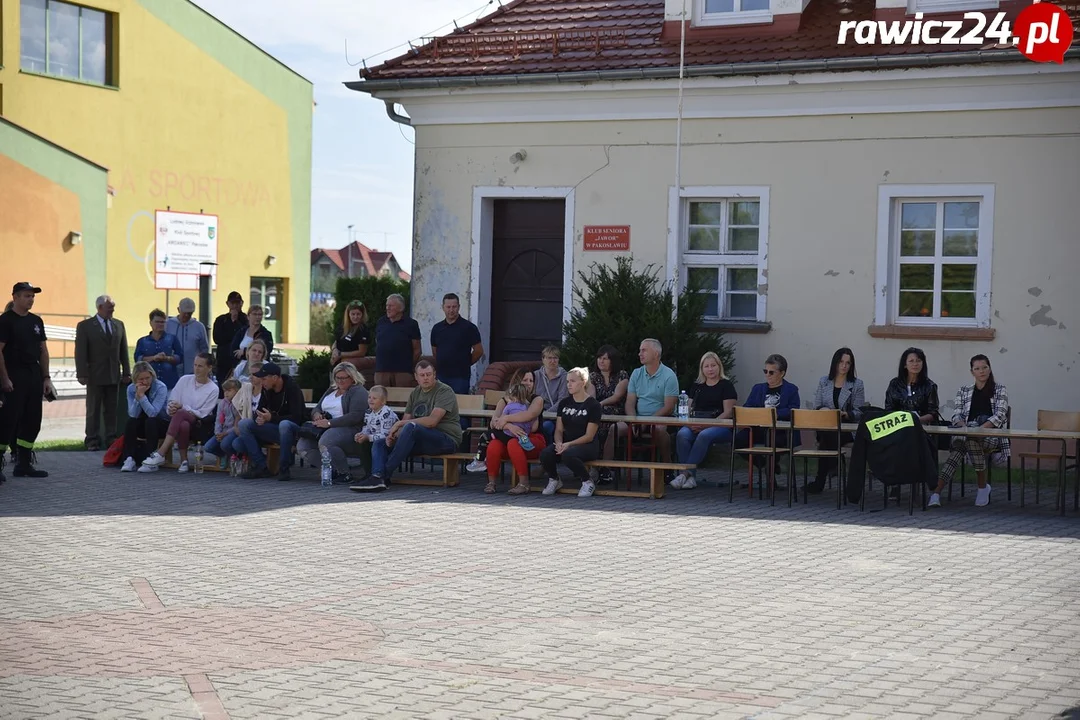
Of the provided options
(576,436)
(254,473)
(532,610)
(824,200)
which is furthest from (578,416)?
(532,610)

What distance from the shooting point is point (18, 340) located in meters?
14.3

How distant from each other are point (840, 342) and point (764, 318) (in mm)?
958

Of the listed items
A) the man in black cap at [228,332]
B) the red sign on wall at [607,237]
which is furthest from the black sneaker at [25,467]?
the red sign on wall at [607,237]

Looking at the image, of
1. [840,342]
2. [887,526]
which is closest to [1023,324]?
[840,342]

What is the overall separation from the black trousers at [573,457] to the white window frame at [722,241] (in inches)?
151

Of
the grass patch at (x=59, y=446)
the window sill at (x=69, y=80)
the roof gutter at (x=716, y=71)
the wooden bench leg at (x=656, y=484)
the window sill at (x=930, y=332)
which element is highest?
the window sill at (x=69, y=80)

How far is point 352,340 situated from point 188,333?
2278 mm

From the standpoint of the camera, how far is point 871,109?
16.0m

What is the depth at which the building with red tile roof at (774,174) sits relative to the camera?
1548cm

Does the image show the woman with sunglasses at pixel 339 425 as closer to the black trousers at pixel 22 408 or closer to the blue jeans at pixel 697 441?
the black trousers at pixel 22 408

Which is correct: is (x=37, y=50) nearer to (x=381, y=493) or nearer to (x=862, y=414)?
(x=381, y=493)

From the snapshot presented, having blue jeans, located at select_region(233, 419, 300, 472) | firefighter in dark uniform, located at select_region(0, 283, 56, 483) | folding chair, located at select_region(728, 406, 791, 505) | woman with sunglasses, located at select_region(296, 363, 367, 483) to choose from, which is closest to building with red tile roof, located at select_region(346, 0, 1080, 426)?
folding chair, located at select_region(728, 406, 791, 505)

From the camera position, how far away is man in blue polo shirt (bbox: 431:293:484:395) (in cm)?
1627

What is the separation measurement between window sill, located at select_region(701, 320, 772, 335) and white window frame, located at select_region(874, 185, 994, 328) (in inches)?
52.1
